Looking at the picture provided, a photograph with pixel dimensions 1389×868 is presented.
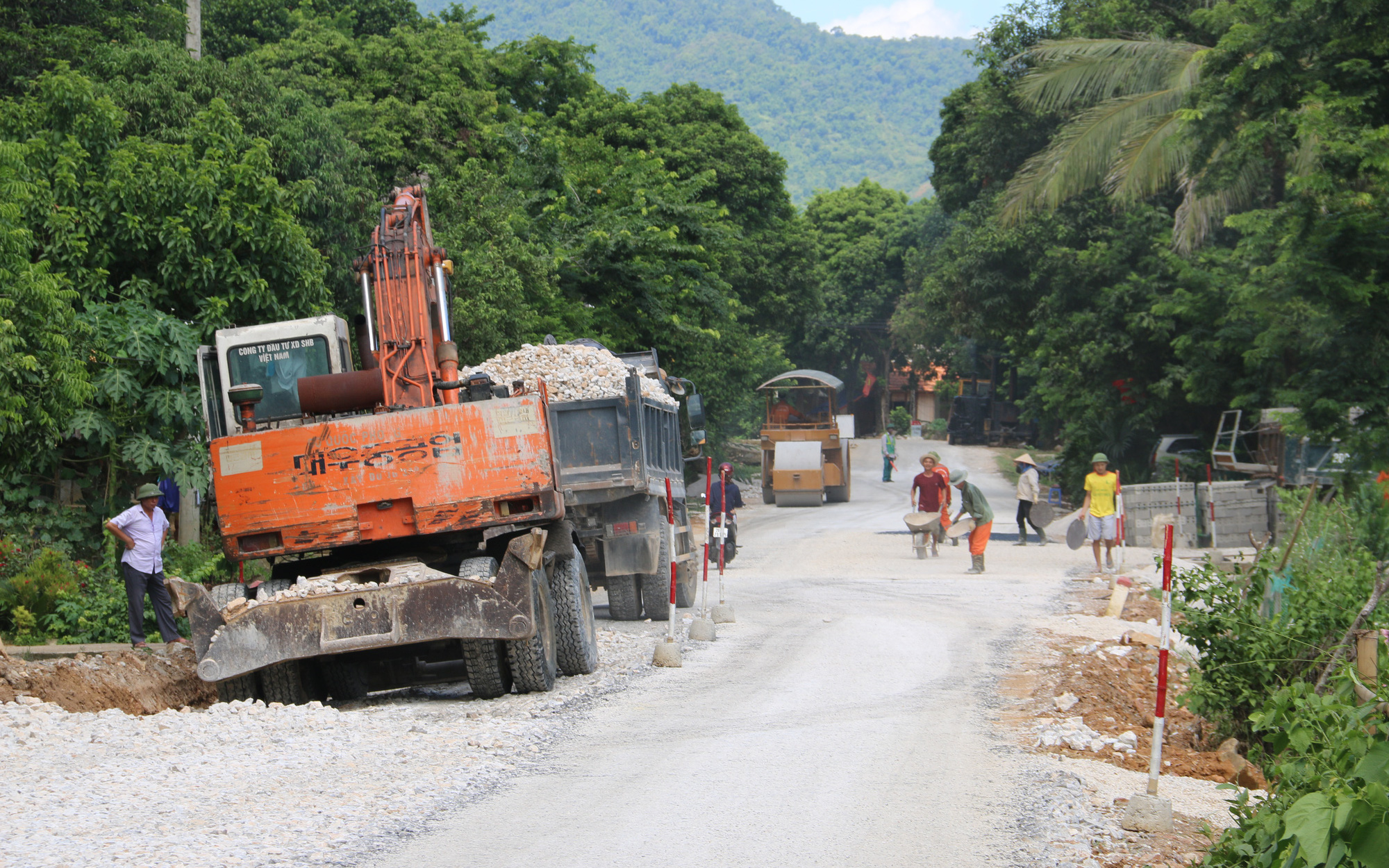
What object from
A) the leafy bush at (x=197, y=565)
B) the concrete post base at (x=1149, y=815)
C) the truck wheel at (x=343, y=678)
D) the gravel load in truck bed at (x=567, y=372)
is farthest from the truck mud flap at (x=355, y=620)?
the leafy bush at (x=197, y=565)

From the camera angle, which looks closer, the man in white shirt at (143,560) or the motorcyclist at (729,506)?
the man in white shirt at (143,560)

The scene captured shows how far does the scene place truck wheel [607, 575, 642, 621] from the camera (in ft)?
44.5

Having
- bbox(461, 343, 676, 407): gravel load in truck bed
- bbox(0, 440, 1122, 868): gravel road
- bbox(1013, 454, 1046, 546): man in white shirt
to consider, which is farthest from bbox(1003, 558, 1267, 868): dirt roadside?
bbox(1013, 454, 1046, 546): man in white shirt

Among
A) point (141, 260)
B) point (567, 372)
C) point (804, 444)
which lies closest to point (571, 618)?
point (567, 372)

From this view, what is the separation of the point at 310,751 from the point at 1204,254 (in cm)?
2398

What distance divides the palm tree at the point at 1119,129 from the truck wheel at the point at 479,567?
1742 cm

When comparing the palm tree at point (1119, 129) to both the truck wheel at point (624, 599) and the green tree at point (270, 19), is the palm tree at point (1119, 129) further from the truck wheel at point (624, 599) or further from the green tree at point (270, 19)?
the green tree at point (270, 19)

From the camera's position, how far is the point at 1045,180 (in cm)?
2394

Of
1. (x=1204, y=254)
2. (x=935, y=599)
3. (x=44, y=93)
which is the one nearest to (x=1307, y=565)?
(x=935, y=599)

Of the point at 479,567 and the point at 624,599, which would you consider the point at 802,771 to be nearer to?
the point at 479,567

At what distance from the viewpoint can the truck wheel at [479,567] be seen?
8.62 metres

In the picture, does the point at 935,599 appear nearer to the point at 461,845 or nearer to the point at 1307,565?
the point at 1307,565

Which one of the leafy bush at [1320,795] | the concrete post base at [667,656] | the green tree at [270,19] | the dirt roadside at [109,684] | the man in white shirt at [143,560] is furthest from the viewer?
the green tree at [270,19]

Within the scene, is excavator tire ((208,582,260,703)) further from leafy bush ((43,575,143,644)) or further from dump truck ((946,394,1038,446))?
dump truck ((946,394,1038,446))
